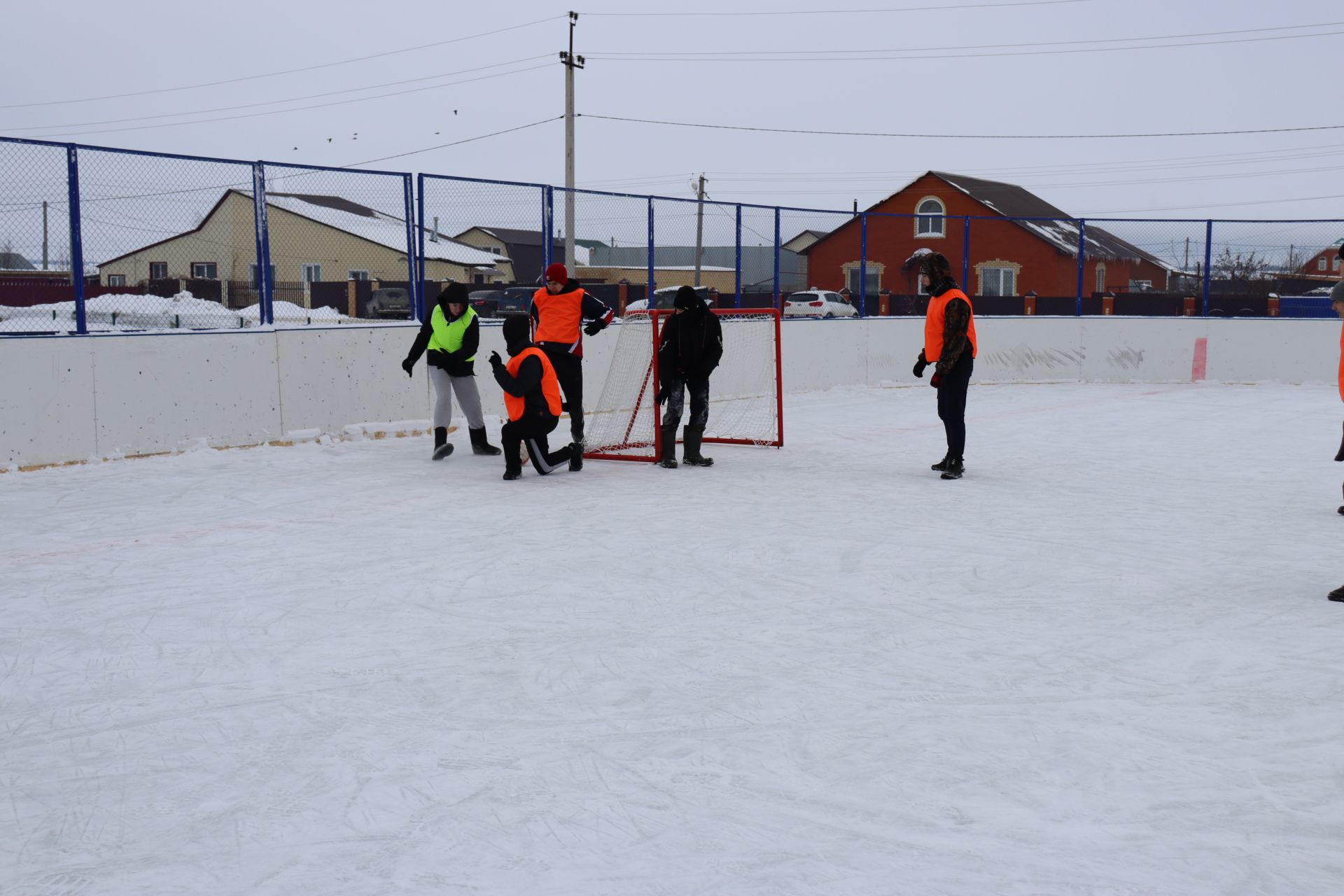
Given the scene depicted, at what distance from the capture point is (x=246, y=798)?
3.19m

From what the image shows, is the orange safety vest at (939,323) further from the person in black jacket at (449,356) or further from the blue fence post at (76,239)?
the blue fence post at (76,239)

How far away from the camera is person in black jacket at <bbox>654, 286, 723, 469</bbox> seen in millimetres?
9086

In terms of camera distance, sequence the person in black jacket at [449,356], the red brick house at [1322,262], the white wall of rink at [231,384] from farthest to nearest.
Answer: the red brick house at [1322,262]
the person in black jacket at [449,356]
the white wall of rink at [231,384]

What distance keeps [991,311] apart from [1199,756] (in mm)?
22071

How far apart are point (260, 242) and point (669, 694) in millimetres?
7721

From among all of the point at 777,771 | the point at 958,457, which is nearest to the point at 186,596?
the point at 777,771

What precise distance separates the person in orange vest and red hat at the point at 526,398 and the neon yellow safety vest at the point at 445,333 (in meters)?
1.06

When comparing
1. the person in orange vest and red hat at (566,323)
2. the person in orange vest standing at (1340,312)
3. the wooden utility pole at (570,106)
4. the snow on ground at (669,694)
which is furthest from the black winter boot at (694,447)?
the wooden utility pole at (570,106)

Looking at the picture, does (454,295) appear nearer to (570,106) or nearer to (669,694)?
(669,694)

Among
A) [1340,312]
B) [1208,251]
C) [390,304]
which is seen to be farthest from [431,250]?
[1208,251]

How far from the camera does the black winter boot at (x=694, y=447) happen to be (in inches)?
367

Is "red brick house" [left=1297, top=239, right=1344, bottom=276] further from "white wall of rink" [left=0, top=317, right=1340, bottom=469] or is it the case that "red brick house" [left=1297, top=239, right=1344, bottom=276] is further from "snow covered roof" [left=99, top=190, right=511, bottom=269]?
"snow covered roof" [left=99, top=190, right=511, bottom=269]

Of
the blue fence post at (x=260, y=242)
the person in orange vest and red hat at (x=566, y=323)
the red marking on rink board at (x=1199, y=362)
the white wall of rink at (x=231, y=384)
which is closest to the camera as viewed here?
the white wall of rink at (x=231, y=384)

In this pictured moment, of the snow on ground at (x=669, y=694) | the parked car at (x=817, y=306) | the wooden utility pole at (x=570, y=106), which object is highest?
the wooden utility pole at (x=570, y=106)
